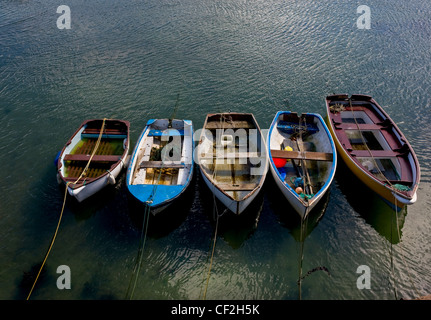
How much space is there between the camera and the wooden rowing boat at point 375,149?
1339 centimetres

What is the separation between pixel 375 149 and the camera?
16.9m

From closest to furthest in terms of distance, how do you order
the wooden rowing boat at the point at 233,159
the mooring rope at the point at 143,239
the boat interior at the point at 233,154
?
the mooring rope at the point at 143,239 < the wooden rowing boat at the point at 233,159 < the boat interior at the point at 233,154

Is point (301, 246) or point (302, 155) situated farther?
point (302, 155)

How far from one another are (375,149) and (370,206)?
14.1 feet

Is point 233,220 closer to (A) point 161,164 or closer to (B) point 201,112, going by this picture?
(A) point 161,164

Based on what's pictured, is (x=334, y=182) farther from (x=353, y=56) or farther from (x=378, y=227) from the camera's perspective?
(x=353, y=56)

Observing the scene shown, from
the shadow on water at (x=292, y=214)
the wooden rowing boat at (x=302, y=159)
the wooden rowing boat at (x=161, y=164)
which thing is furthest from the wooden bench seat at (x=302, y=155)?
the wooden rowing boat at (x=161, y=164)

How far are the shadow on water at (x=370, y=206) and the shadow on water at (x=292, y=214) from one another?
4.79 feet

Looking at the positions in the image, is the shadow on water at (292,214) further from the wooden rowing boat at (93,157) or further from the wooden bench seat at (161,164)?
the wooden rowing boat at (93,157)

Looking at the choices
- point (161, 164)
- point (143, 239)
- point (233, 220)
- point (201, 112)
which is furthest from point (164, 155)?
point (201, 112)

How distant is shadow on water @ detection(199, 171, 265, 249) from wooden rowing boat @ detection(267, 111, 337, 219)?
1959mm

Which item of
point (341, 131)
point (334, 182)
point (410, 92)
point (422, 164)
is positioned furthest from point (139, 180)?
point (410, 92)

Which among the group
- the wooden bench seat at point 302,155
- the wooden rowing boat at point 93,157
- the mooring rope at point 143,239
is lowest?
the mooring rope at point 143,239

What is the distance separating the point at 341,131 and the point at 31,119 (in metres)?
22.6
